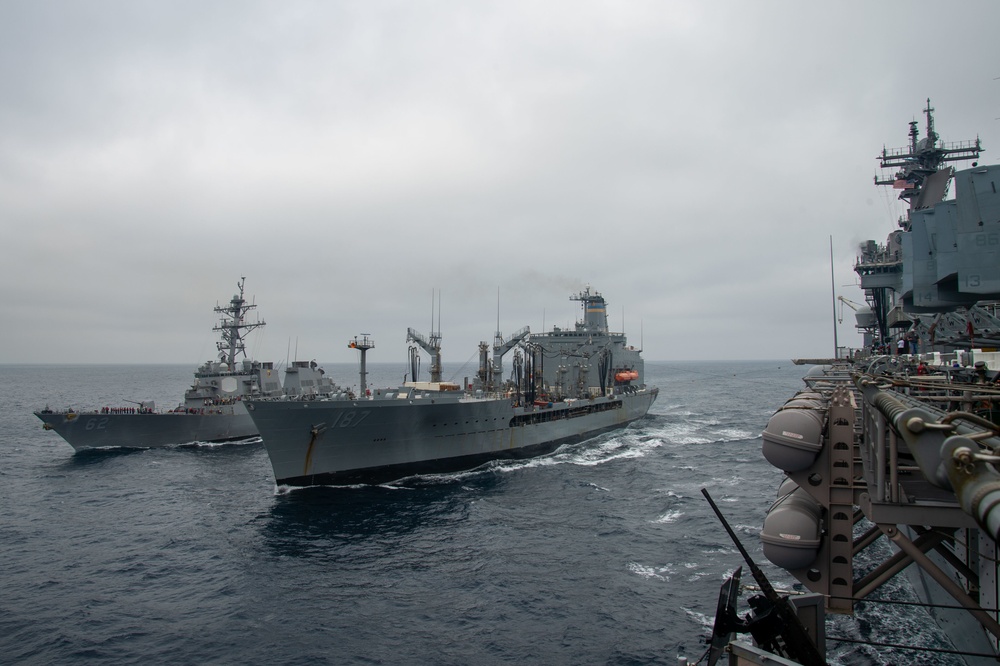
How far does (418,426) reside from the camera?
102 feet

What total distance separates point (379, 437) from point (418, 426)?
218 cm

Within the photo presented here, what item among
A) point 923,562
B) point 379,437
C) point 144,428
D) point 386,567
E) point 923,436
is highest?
point 923,436

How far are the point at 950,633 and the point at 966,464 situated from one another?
11.5m

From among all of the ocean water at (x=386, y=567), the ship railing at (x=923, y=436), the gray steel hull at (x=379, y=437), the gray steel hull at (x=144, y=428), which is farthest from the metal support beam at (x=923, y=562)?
the gray steel hull at (x=144, y=428)

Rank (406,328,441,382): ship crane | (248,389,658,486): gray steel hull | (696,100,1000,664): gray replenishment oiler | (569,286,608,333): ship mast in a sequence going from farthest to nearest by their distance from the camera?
1. (569,286,608,333): ship mast
2. (406,328,441,382): ship crane
3. (248,389,658,486): gray steel hull
4. (696,100,1000,664): gray replenishment oiler

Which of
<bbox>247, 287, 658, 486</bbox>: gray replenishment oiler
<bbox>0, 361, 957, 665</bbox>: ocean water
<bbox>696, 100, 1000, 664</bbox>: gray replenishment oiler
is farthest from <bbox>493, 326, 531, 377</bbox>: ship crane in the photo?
<bbox>696, 100, 1000, 664</bbox>: gray replenishment oiler

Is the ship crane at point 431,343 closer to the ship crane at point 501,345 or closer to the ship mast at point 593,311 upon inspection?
the ship crane at point 501,345

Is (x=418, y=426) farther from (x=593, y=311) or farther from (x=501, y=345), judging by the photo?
(x=593, y=311)

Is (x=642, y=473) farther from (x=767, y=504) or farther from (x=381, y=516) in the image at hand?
(x=381, y=516)

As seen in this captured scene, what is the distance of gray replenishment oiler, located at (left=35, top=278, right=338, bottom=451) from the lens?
139 feet

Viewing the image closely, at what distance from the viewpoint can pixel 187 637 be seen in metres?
15.0

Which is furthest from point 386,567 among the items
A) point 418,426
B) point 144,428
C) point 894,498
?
point 144,428

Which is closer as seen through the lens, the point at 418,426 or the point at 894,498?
the point at 894,498

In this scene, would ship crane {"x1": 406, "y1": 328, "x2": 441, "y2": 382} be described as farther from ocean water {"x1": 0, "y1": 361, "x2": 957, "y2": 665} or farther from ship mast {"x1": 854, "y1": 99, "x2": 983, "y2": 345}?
ship mast {"x1": 854, "y1": 99, "x2": 983, "y2": 345}
